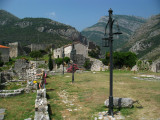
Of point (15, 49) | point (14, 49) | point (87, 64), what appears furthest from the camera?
point (14, 49)

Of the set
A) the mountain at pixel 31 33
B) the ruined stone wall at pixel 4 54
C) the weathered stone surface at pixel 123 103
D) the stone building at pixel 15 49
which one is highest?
the mountain at pixel 31 33

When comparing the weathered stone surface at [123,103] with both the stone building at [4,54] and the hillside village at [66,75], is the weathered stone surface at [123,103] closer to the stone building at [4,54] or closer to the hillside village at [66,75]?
the hillside village at [66,75]

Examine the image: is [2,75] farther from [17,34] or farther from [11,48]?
[17,34]

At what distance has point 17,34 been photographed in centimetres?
9425

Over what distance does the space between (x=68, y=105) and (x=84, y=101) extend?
96cm

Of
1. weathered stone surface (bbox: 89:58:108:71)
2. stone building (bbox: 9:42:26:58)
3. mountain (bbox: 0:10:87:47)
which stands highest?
mountain (bbox: 0:10:87:47)

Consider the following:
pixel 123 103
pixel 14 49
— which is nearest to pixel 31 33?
pixel 14 49

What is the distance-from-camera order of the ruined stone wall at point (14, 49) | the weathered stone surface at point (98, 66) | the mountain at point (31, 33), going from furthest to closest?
the mountain at point (31, 33), the ruined stone wall at point (14, 49), the weathered stone surface at point (98, 66)

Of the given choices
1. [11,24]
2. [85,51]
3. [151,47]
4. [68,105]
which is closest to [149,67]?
[85,51]

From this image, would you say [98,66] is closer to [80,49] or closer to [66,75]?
[80,49]

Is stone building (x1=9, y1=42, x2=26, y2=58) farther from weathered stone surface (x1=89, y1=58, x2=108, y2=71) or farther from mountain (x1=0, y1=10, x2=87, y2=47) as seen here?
weathered stone surface (x1=89, y1=58, x2=108, y2=71)

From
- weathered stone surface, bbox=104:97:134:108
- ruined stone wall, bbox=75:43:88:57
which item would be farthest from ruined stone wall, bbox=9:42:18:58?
weathered stone surface, bbox=104:97:134:108

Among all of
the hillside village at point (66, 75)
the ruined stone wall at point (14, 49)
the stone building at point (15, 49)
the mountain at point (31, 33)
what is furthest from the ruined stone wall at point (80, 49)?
the mountain at point (31, 33)

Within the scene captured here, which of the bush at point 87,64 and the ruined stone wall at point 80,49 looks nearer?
the bush at point 87,64
